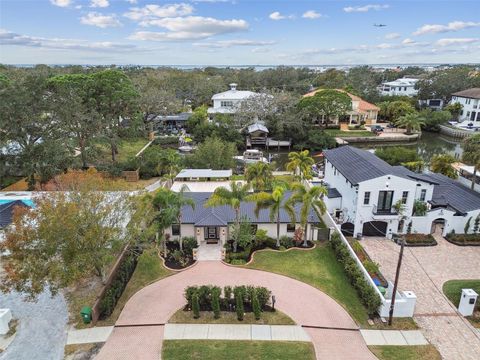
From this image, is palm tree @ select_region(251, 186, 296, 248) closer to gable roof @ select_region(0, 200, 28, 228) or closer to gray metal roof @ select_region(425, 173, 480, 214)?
gray metal roof @ select_region(425, 173, 480, 214)

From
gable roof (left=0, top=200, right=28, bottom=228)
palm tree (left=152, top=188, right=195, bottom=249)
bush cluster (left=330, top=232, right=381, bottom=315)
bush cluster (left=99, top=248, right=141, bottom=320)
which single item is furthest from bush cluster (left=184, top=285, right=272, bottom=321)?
gable roof (left=0, top=200, right=28, bottom=228)

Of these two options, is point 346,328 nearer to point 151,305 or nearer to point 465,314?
point 465,314

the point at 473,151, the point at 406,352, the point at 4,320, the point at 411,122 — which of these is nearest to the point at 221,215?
the point at 4,320

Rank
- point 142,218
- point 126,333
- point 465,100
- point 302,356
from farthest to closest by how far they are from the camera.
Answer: point 465,100
point 142,218
point 126,333
point 302,356

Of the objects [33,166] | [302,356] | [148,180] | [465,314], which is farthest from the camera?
[148,180]

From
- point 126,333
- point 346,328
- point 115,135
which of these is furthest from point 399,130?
point 126,333

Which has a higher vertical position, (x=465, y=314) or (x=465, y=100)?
(x=465, y=100)

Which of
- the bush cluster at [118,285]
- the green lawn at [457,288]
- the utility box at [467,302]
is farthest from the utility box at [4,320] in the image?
the green lawn at [457,288]
